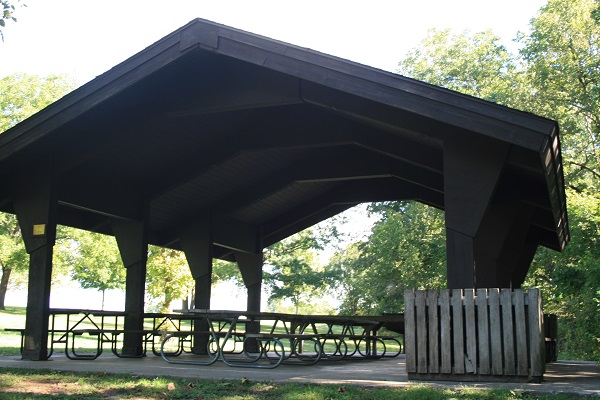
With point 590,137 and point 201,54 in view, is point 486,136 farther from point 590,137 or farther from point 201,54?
point 590,137

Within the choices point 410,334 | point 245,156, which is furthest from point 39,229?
point 410,334

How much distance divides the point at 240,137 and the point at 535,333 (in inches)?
274

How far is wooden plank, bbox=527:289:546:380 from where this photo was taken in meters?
6.79

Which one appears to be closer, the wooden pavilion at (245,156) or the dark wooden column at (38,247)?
the wooden pavilion at (245,156)

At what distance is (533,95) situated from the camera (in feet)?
87.2

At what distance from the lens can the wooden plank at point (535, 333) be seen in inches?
267

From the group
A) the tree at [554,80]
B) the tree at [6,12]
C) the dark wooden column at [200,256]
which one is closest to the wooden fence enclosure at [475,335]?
→ the tree at [6,12]

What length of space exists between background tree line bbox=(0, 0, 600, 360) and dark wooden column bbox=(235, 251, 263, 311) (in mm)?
5946

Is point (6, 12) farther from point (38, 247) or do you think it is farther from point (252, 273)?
point (252, 273)

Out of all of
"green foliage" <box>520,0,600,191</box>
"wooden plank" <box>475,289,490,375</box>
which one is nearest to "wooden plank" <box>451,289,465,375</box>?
"wooden plank" <box>475,289,490,375</box>

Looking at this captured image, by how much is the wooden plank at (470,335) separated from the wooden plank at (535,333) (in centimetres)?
55

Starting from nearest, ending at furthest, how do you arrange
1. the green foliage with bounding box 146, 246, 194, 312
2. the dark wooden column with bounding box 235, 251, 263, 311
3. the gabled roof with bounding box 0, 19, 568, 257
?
1. the gabled roof with bounding box 0, 19, 568, 257
2. the dark wooden column with bounding box 235, 251, 263, 311
3. the green foliage with bounding box 146, 246, 194, 312

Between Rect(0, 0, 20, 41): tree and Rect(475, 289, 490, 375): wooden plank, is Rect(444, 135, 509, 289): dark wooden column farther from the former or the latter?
Rect(0, 0, 20, 41): tree

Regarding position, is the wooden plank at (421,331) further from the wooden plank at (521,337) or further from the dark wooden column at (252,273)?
the dark wooden column at (252,273)
